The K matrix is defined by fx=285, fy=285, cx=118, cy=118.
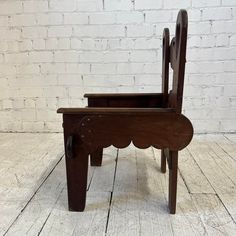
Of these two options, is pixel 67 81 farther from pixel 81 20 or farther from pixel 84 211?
pixel 84 211

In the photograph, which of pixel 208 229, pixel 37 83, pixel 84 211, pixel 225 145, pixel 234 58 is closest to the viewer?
pixel 208 229

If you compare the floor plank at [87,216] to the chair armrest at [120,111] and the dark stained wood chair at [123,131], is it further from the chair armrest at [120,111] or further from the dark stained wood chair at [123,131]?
the chair armrest at [120,111]

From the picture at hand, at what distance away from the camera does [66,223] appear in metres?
1.17

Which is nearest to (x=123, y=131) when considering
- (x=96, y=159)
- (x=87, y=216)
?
(x=87, y=216)

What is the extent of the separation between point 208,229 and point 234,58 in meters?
1.79

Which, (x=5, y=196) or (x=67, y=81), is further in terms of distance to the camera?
(x=67, y=81)

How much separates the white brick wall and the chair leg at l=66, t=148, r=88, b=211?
4.77 feet

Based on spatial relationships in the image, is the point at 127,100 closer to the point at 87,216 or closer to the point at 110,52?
the point at 87,216

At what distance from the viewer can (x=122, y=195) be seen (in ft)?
4.66

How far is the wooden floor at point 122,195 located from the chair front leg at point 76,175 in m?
0.05

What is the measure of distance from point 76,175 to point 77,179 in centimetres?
2

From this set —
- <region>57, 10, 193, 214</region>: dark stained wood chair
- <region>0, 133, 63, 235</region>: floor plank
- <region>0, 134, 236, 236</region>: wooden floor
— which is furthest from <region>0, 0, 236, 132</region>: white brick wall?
<region>57, 10, 193, 214</region>: dark stained wood chair

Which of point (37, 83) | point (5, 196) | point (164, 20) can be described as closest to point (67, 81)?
point (37, 83)

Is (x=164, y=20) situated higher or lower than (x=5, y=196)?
higher
